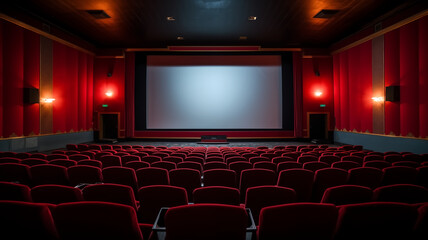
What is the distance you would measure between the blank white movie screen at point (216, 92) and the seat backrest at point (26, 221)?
37.8 feet

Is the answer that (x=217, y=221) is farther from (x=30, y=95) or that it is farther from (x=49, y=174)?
(x=30, y=95)

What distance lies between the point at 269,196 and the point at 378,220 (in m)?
0.83

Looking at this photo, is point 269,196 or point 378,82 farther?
point 378,82

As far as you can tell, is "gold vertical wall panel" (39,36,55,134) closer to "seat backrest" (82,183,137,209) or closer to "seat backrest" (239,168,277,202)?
"seat backrest" (82,183,137,209)

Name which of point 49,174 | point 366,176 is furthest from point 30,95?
point 366,176

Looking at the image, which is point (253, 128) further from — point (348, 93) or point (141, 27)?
point (141, 27)

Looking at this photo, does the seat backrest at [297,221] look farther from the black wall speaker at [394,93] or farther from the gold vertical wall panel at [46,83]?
the gold vertical wall panel at [46,83]

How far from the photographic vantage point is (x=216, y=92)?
505 inches

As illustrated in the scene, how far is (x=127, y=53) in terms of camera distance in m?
12.9

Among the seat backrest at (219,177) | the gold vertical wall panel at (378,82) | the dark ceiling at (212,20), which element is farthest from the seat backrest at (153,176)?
the gold vertical wall panel at (378,82)

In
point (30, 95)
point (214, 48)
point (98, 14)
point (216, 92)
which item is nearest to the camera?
point (30, 95)

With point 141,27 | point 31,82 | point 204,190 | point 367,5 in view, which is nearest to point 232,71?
point 141,27

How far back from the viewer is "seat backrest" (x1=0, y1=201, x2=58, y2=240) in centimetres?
133

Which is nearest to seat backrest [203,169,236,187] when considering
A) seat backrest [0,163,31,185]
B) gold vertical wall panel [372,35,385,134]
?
seat backrest [0,163,31,185]
